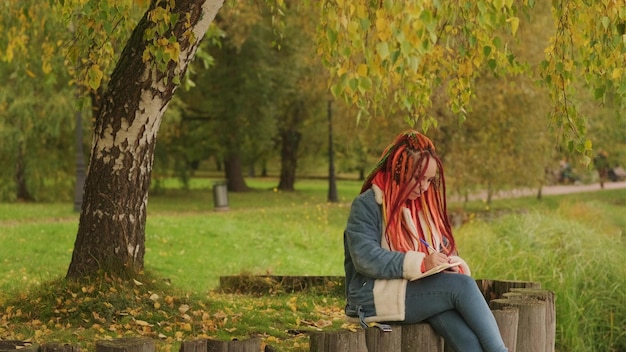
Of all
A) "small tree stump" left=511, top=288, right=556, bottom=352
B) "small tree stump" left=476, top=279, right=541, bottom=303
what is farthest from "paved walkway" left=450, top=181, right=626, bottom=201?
"small tree stump" left=511, top=288, right=556, bottom=352

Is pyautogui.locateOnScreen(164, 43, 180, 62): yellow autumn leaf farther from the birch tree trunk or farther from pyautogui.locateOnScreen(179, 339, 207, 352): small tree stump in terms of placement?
pyautogui.locateOnScreen(179, 339, 207, 352): small tree stump

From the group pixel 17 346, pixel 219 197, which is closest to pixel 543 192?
pixel 219 197

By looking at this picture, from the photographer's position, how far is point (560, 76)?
651 centimetres

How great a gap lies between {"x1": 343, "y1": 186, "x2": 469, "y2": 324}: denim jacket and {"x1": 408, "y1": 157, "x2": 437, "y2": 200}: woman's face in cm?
18

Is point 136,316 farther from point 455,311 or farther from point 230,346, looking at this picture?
point 455,311

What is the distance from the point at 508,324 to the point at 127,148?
3.25m

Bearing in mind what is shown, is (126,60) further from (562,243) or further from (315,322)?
(562,243)

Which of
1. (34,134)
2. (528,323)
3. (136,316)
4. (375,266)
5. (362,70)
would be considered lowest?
(136,316)

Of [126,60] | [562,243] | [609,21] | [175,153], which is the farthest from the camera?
[175,153]

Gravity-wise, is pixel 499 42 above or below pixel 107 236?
above

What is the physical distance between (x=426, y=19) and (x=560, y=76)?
2798mm

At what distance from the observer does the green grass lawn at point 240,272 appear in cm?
673

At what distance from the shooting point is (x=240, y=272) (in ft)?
32.6

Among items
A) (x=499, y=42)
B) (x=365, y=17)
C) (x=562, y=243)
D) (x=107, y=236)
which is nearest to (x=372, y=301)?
(x=365, y=17)
